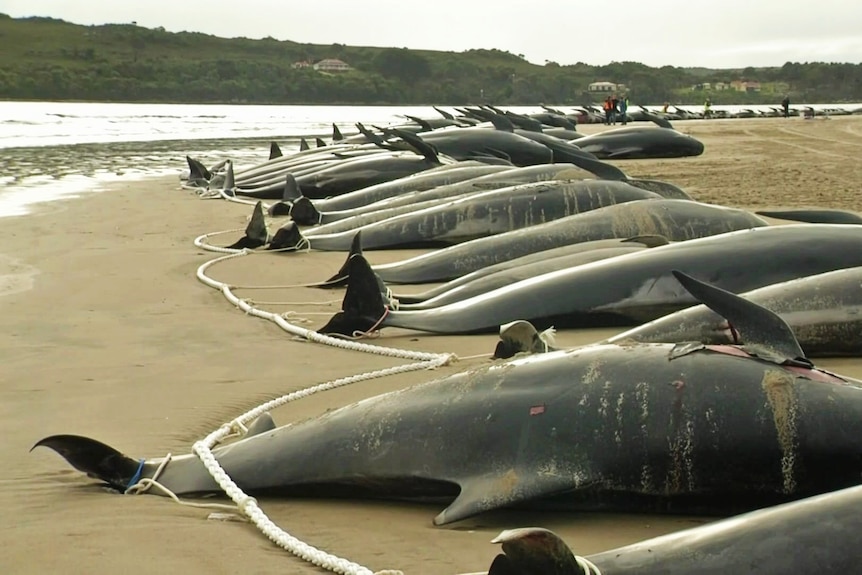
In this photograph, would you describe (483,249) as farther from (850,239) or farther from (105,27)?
(105,27)

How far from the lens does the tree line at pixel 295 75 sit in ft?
339

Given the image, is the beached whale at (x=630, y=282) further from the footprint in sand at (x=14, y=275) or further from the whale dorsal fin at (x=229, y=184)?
the whale dorsal fin at (x=229, y=184)

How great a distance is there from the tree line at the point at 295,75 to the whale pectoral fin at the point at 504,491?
322ft

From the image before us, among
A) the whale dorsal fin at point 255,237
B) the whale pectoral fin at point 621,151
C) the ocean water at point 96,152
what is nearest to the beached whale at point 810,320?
the whale dorsal fin at point 255,237

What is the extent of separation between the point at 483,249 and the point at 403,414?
432cm

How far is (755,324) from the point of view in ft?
11.6

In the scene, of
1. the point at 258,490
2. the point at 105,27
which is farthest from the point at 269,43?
the point at 258,490

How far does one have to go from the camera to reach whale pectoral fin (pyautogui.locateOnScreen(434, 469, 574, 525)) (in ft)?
A: 11.7

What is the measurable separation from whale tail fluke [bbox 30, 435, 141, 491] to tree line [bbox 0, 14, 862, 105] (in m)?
97.2

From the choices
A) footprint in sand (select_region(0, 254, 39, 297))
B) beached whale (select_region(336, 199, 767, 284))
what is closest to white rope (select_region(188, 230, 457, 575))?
beached whale (select_region(336, 199, 767, 284))

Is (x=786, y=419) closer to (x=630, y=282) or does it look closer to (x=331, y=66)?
(x=630, y=282)

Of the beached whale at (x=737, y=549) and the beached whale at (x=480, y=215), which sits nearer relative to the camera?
the beached whale at (x=737, y=549)

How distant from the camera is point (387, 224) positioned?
33.4ft

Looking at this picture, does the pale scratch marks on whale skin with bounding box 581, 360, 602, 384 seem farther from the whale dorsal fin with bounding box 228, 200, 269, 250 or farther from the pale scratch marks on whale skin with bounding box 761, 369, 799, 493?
the whale dorsal fin with bounding box 228, 200, 269, 250
